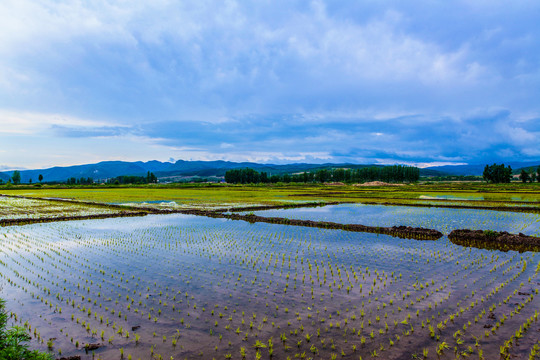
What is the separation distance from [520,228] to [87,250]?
27.6m

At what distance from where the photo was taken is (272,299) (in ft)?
30.6

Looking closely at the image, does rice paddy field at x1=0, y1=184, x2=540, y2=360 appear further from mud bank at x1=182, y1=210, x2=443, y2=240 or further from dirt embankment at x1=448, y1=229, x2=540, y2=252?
mud bank at x1=182, y1=210, x2=443, y2=240

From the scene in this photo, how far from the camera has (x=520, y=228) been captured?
21.6 meters

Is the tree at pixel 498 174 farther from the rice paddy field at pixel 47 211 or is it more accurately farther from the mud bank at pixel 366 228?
the rice paddy field at pixel 47 211

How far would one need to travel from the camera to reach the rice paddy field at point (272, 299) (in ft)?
22.6

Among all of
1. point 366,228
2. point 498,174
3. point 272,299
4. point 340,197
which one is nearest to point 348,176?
point 498,174

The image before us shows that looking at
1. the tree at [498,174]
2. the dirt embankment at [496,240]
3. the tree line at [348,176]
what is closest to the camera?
the dirt embankment at [496,240]

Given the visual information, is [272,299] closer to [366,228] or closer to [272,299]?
[272,299]

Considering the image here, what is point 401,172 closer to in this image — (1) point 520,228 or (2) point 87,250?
(1) point 520,228

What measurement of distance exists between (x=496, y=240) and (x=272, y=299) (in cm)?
1502

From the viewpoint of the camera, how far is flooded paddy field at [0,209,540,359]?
22.7 ft

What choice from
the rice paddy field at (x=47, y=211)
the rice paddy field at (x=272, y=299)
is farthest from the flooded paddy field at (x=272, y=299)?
the rice paddy field at (x=47, y=211)

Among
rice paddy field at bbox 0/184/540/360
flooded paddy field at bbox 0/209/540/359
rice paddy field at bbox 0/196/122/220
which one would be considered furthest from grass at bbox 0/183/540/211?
flooded paddy field at bbox 0/209/540/359

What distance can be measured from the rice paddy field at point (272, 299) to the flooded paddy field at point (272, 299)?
0.13 ft
